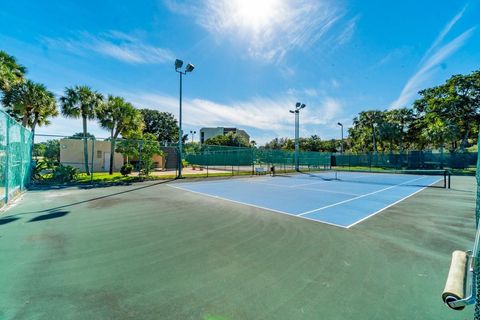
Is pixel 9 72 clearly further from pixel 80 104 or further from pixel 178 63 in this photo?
pixel 178 63

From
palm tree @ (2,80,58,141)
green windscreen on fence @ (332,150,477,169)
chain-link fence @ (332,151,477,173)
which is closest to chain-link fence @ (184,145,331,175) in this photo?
chain-link fence @ (332,151,477,173)

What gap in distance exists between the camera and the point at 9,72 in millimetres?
13047

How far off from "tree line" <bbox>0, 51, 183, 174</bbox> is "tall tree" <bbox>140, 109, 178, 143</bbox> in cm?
3512

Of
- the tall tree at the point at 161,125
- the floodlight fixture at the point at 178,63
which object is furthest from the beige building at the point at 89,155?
the tall tree at the point at 161,125

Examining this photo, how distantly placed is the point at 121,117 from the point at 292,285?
2122 centimetres

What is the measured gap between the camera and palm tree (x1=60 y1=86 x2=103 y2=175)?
18469mm

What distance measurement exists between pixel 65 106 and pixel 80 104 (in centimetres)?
106


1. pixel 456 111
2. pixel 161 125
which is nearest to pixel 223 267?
pixel 456 111

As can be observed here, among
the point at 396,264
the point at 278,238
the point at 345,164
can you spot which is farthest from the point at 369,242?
the point at 345,164

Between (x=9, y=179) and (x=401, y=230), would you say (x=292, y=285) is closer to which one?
(x=401, y=230)

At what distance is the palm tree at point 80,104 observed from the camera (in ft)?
60.6

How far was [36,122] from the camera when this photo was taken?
59.7 feet

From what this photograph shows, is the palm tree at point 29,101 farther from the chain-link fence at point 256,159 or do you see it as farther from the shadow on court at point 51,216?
the chain-link fence at point 256,159

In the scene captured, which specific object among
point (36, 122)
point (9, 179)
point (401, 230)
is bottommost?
point (401, 230)
